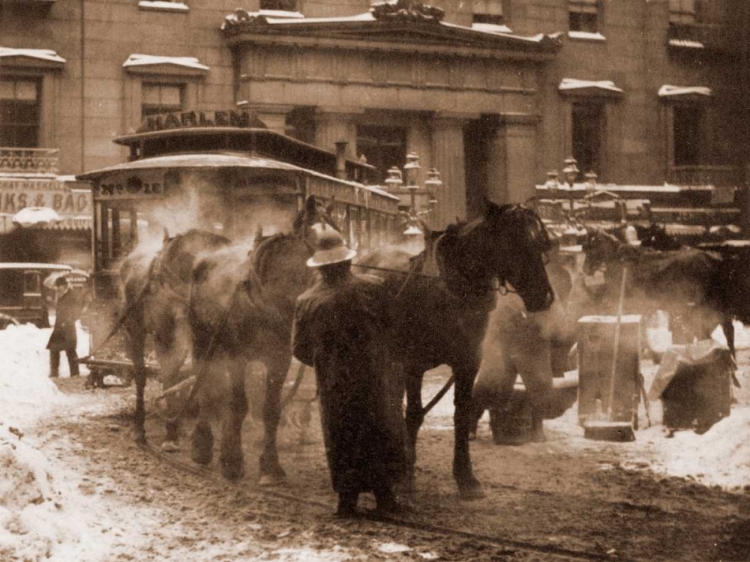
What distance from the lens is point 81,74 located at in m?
22.0

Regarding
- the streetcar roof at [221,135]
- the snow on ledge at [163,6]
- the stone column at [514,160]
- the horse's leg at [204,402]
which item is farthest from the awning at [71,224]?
the horse's leg at [204,402]

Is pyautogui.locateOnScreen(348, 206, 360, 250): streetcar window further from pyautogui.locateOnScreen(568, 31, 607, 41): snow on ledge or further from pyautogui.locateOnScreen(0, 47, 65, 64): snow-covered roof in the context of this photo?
pyautogui.locateOnScreen(0, 47, 65, 64): snow-covered roof

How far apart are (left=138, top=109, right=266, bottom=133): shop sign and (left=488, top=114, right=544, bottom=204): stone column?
339 centimetres

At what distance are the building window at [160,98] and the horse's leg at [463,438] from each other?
17.4m

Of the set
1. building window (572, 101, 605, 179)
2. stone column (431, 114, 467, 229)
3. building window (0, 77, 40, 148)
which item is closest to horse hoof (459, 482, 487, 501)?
building window (572, 101, 605, 179)

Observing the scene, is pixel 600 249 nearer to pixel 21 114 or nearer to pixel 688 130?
pixel 688 130

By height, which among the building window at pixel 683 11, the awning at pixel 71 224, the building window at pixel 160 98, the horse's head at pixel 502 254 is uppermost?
the building window at pixel 160 98

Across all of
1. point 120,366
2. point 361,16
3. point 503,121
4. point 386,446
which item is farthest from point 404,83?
point 386,446

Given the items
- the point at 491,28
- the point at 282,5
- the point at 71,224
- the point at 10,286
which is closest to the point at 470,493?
the point at 491,28

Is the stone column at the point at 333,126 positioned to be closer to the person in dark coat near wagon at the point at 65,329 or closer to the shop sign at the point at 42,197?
the shop sign at the point at 42,197

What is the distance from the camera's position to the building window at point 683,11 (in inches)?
468

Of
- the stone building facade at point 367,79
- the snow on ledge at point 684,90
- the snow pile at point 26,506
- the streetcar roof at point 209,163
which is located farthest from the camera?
the stone building facade at point 367,79

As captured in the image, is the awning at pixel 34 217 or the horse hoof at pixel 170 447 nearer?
the horse hoof at pixel 170 447

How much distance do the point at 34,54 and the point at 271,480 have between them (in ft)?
52.9
